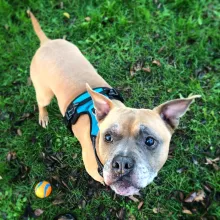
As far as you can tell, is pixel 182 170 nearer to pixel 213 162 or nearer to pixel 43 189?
pixel 213 162

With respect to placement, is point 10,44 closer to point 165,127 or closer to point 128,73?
point 128,73

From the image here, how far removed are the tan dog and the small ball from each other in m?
1.07

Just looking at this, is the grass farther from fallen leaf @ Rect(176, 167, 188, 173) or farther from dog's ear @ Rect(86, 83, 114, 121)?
dog's ear @ Rect(86, 83, 114, 121)

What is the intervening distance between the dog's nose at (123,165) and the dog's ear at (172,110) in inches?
27.3

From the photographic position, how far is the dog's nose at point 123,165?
2.67 metres

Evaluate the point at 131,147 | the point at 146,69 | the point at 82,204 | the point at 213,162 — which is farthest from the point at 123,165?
the point at 146,69

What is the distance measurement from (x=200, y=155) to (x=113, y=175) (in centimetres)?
229

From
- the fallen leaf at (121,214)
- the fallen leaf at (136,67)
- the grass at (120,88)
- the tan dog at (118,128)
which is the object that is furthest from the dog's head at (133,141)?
the fallen leaf at (136,67)

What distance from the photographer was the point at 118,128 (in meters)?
2.97

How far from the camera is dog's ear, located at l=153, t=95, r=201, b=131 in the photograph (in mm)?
2951

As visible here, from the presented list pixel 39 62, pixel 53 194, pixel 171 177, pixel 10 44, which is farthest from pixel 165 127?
pixel 10 44

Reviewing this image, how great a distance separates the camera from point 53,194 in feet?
14.7

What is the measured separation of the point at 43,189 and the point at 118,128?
1.98 m

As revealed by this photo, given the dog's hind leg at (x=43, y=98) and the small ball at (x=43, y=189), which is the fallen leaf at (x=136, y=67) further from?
the small ball at (x=43, y=189)
